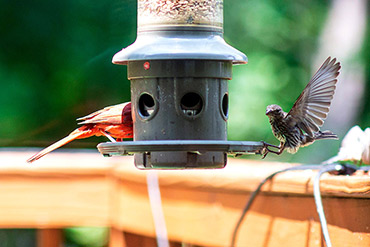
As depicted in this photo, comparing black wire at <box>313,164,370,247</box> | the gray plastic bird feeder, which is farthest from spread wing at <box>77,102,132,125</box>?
black wire at <box>313,164,370,247</box>

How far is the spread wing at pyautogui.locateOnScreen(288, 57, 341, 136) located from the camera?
3.66 meters

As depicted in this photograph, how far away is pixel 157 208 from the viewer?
3.99 metres

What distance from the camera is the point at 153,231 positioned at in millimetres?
4074

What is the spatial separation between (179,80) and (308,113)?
0.87 meters

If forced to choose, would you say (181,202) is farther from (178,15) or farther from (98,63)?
(98,63)

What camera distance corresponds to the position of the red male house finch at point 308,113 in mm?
3672

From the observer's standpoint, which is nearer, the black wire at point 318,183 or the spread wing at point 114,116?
the black wire at point 318,183

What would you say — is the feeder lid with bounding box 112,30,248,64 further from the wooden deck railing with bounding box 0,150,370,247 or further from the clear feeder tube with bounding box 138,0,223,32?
the wooden deck railing with bounding box 0,150,370,247

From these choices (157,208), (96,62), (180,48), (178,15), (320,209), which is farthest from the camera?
(96,62)

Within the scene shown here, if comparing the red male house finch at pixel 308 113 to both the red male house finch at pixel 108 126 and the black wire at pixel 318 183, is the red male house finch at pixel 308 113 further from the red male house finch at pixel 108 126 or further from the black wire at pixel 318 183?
the red male house finch at pixel 108 126

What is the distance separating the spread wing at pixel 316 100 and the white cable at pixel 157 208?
2.43 ft

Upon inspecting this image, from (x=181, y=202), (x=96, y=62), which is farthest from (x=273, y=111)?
(x=96, y=62)

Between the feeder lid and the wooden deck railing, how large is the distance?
543 mm

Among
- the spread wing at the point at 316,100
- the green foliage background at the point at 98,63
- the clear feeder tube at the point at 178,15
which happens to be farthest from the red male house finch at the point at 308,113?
the green foliage background at the point at 98,63
